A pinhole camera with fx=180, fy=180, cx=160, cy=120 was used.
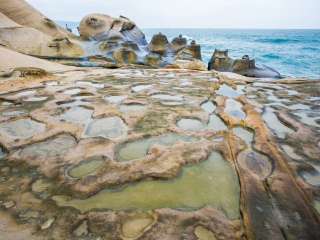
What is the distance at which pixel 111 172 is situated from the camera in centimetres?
137

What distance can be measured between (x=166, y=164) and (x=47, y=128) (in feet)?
4.66

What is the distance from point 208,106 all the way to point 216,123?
665 millimetres

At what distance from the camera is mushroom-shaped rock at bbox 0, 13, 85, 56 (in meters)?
7.79

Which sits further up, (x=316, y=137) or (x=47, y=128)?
(x=316, y=137)

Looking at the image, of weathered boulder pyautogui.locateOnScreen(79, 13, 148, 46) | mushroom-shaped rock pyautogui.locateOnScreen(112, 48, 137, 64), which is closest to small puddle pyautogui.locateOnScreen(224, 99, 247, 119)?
mushroom-shaped rock pyautogui.locateOnScreen(112, 48, 137, 64)

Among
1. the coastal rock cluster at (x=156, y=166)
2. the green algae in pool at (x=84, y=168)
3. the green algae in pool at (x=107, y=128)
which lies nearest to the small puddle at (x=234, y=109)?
the coastal rock cluster at (x=156, y=166)

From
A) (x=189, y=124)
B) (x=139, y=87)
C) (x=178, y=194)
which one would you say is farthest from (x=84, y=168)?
(x=139, y=87)

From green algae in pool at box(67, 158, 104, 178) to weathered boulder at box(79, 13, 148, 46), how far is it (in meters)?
12.8

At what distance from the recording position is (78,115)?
2.42m

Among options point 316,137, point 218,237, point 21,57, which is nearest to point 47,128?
point 218,237

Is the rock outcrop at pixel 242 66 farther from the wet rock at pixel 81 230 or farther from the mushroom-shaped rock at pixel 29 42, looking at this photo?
the wet rock at pixel 81 230

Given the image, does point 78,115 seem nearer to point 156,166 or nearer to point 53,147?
point 53,147

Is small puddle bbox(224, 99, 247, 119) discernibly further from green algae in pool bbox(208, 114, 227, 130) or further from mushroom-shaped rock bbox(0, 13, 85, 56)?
mushroom-shaped rock bbox(0, 13, 85, 56)

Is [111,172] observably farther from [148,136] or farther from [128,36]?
[128,36]
